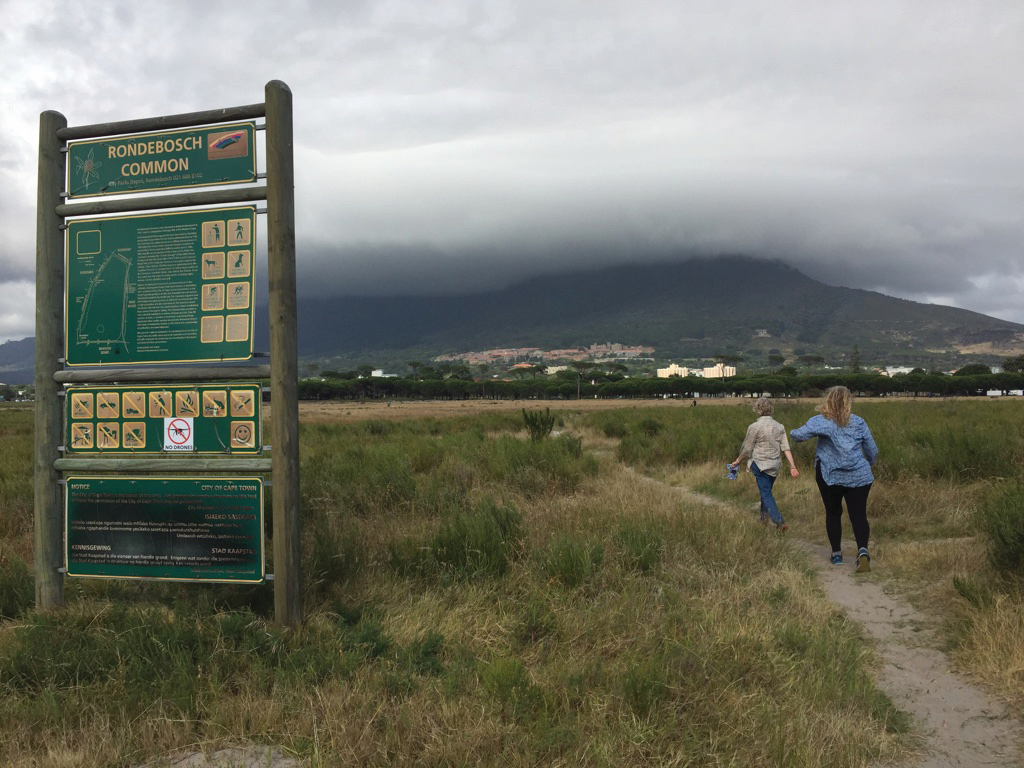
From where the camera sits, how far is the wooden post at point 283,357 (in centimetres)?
456

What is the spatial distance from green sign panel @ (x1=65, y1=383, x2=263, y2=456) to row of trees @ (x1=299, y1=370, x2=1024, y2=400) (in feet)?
375

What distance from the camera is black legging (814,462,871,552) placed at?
6.99m

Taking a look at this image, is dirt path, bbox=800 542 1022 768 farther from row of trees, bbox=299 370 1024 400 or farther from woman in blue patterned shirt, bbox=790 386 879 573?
row of trees, bbox=299 370 1024 400

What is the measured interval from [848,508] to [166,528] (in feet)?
20.5

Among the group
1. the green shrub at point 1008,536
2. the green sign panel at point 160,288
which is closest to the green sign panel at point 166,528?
the green sign panel at point 160,288

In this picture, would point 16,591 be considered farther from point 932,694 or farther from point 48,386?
point 932,694

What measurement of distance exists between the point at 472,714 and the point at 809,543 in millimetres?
6002

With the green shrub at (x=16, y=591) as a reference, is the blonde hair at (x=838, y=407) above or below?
above

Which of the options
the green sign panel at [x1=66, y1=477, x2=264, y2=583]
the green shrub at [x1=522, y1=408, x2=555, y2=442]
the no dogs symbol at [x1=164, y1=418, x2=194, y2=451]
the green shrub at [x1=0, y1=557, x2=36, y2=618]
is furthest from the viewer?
the green shrub at [x1=522, y1=408, x2=555, y2=442]

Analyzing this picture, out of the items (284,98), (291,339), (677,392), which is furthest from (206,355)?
(677,392)

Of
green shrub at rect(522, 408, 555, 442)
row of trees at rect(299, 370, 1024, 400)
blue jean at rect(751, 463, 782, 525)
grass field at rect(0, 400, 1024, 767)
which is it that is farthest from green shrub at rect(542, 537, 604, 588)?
→ row of trees at rect(299, 370, 1024, 400)

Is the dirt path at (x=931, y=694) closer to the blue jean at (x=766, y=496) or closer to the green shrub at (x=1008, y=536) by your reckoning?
the green shrub at (x=1008, y=536)

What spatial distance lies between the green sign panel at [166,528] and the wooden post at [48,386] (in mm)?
162

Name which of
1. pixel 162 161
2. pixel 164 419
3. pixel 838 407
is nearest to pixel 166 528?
pixel 164 419
